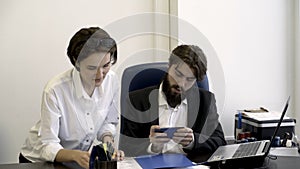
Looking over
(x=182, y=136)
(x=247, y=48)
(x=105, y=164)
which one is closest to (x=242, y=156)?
(x=182, y=136)

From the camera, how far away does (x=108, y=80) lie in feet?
6.64

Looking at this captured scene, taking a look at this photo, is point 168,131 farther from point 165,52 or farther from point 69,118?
point 165,52

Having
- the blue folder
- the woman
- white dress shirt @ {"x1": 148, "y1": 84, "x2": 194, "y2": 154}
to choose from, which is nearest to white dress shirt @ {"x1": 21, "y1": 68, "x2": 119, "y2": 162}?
the woman

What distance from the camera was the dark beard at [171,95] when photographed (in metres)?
1.89

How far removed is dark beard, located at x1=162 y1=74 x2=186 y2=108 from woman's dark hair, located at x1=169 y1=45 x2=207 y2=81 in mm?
98

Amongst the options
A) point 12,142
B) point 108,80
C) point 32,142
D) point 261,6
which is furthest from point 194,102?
point 12,142

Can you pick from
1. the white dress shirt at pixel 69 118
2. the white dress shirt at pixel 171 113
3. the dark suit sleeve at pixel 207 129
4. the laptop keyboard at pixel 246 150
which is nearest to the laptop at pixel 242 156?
the laptop keyboard at pixel 246 150

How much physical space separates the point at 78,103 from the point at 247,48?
1.16 meters

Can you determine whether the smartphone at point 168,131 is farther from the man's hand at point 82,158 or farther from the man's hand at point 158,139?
the man's hand at point 82,158

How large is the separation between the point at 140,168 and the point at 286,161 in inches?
22.5

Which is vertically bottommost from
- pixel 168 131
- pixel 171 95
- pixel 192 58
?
pixel 168 131

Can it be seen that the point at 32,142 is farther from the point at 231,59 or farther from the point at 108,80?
the point at 231,59

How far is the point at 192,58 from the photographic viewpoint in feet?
6.01

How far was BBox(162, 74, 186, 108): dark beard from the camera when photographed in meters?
1.89
